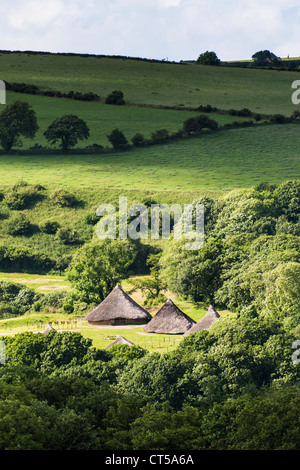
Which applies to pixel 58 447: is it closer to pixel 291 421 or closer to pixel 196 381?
pixel 291 421

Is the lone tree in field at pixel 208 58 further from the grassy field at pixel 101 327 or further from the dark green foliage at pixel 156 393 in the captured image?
the dark green foliage at pixel 156 393

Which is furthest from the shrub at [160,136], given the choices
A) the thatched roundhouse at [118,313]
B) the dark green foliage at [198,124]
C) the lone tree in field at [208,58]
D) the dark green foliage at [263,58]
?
the dark green foliage at [263,58]

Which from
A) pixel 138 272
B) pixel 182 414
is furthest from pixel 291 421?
pixel 138 272

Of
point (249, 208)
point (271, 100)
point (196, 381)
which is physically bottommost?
point (196, 381)

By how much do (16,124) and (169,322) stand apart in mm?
60151

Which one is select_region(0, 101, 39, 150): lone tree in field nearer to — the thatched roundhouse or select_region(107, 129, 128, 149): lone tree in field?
select_region(107, 129, 128, 149): lone tree in field

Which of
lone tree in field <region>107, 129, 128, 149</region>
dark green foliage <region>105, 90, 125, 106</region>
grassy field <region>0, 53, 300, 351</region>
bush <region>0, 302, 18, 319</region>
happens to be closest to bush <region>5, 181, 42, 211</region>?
grassy field <region>0, 53, 300, 351</region>

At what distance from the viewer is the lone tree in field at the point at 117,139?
119 m

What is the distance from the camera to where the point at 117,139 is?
119438mm

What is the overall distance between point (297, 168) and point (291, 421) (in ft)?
244

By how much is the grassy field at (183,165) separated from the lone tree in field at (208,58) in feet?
126

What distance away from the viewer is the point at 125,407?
139 ft

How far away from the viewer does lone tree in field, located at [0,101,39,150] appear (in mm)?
120625

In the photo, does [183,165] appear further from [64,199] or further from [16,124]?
[16,124]
